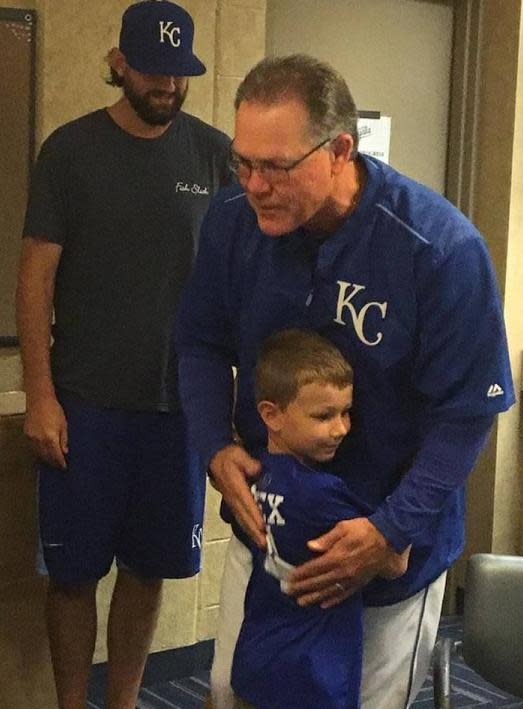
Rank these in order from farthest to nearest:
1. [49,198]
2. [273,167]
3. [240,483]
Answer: [49,198] → [240,483] → [273,167]

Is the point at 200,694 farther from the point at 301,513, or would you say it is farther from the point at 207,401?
the point at 301,513

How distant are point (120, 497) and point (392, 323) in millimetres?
1141

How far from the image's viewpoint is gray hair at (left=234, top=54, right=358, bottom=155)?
162 cm

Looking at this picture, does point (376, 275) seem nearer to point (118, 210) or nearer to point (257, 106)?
point (257, 106)

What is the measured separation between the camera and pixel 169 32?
8.46 feet

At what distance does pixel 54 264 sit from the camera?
2559mm

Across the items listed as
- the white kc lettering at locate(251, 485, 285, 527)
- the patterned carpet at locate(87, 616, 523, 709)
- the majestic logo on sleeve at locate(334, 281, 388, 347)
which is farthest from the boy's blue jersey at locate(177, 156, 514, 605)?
the patterned carpet at locate(87, 616, 523, 709)

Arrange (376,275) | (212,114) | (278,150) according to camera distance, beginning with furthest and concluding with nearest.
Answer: (212,114)
(376,275)
(278,150)

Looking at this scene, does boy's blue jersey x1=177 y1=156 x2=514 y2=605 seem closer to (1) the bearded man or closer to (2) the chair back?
(2) the chair back

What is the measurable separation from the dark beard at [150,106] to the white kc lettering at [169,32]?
115mm

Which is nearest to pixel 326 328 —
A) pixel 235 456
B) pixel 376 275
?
pixel 376 275

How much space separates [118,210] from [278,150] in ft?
3.40

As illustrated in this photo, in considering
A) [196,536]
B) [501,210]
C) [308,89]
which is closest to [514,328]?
[501,210]

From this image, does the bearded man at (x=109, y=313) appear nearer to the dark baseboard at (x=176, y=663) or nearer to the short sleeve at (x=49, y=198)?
the short sleeve at (x=49, y=198)
